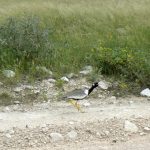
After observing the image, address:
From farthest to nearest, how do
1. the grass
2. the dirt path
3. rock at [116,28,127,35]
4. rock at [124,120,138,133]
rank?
rock at [116,28,127,35] < the grass < rock at [124,120,138,133] < the dirt path

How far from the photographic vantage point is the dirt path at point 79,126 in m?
5.35

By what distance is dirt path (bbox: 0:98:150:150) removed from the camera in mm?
5348

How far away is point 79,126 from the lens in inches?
228

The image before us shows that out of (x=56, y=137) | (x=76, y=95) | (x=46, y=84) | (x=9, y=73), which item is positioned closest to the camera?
(x=56, y=137)

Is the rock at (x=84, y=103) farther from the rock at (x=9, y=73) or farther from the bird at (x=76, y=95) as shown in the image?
the rock at (x=9, y=73)

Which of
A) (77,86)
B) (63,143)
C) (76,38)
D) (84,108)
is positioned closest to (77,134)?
(63,143)

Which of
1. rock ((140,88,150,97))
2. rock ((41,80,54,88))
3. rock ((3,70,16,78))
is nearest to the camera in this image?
rock ((140,88,150,97))

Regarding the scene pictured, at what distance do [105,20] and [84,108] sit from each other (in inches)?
275

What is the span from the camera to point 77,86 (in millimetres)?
7371

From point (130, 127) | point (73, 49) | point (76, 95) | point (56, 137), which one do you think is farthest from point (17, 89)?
point (73, 49)

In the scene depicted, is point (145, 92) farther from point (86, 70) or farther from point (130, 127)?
point (130, 127)

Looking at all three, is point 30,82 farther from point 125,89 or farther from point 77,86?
point 125,89

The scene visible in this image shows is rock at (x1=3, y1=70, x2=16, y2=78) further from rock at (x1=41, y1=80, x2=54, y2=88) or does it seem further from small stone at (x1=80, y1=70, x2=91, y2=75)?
small stone at (x1=80, y1=70, x2=91, y2=75)

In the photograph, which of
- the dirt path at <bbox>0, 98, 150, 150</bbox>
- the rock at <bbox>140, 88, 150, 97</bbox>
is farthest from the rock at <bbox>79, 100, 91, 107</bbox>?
the rock at <bbox>140, 88, 150, 97</bbox>
